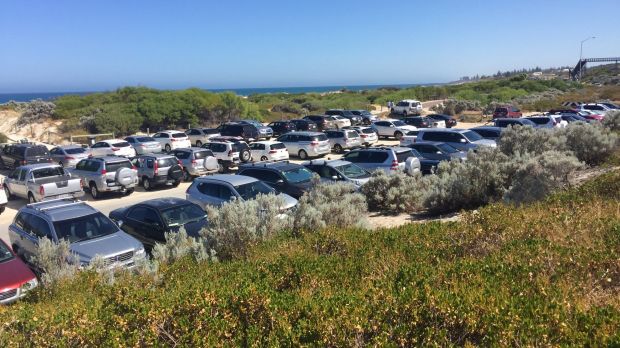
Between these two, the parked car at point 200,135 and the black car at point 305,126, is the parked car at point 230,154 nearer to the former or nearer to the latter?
the parked car at point 200,135

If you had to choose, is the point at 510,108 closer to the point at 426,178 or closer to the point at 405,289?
the point at 426,178

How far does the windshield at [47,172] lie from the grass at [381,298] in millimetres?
12297

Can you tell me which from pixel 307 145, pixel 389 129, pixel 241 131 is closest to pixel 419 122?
pixel 389 129

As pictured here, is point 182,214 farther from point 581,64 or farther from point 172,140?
point 581,64

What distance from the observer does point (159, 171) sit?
1942cm

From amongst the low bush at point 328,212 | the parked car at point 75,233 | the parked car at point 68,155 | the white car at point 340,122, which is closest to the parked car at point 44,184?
the parked car at point 68,155

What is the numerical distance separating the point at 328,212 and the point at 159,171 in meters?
11.9

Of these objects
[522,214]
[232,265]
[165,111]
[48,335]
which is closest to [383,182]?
[522,214]

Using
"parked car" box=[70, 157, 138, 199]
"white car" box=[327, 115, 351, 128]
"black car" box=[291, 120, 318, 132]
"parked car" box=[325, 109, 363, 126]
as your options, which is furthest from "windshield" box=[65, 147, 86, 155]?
"parked car" box=[325, 109, 363, 126]

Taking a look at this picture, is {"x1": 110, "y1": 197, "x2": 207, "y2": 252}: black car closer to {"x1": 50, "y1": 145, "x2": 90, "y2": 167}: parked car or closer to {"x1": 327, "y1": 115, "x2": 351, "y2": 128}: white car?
{"x1": 50, "y1": 145, "x2": 90, "y2": 167}: parked car

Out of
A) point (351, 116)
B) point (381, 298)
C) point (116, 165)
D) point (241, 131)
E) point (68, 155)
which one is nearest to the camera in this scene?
point (381, 298)

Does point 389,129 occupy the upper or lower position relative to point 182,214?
upper

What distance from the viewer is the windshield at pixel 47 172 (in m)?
16.9

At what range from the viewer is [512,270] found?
4.59 metres
